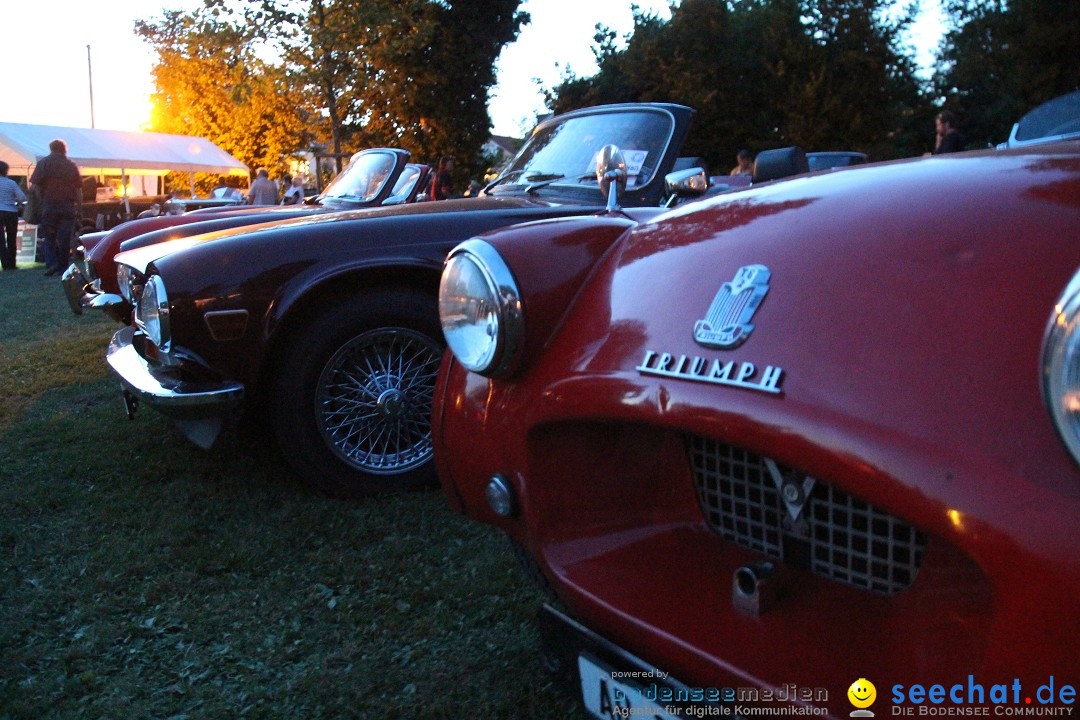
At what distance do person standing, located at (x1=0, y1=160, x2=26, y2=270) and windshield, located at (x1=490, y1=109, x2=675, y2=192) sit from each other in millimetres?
11844

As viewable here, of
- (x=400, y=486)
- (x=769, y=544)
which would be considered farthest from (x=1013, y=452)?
(x=400, y=486)

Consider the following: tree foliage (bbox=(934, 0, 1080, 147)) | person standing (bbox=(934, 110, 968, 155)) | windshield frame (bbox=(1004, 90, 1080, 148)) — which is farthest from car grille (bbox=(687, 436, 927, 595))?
tree foliage (bbox=(934, 0, 1080, 147))

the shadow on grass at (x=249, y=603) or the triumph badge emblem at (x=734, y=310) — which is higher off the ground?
the triumph badge emblem at (x=734, y=310)

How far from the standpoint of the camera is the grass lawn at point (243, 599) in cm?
228

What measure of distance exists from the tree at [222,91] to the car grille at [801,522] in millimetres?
14262

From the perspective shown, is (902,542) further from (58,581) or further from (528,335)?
(58,581)

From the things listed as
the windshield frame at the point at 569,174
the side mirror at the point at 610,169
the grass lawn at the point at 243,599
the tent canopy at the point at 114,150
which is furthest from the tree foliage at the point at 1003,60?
the grass lawn at the point at 243,599

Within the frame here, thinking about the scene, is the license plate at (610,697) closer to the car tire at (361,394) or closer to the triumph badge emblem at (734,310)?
the triumph badge emblem at (734,310)

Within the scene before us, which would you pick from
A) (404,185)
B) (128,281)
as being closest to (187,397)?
(128,281)

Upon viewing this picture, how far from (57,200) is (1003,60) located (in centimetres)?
2563

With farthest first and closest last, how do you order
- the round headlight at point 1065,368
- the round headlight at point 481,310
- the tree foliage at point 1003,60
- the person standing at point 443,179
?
1. the tree foliage at point 1003,60
2. the person standing at point 443,179
3. the round headlight at point 481,310
4. the round headlight at point 1065,368

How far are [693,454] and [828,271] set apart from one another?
44cm

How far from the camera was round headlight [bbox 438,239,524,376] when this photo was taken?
1.80 meters

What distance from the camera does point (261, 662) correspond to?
2445mm
